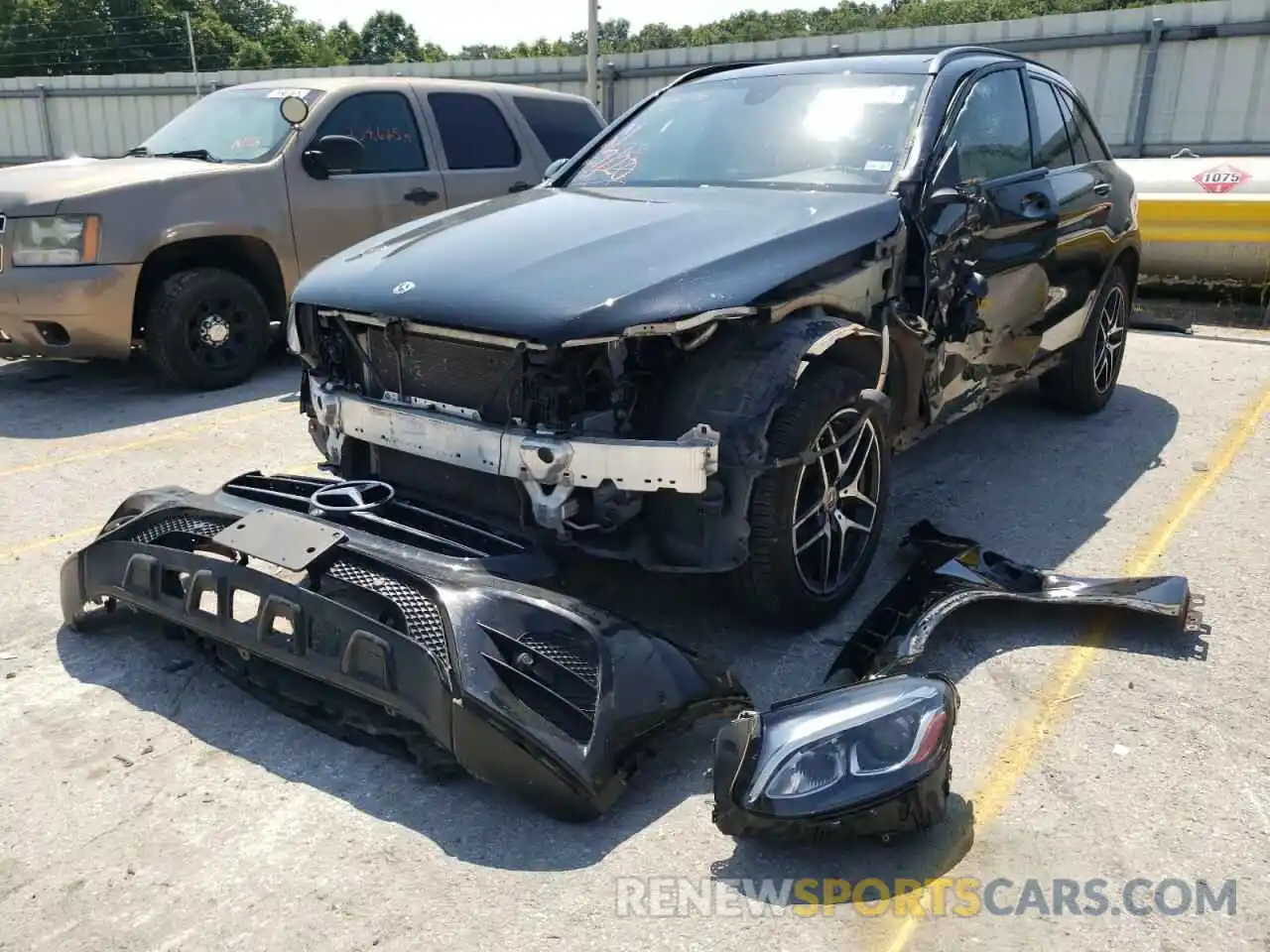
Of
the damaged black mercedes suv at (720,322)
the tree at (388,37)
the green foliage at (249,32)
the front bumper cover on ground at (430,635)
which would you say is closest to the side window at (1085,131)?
the damaged black mercedes suv at (720,322)

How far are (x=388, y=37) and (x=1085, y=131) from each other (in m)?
88.7

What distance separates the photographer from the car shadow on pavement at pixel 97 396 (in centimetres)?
620

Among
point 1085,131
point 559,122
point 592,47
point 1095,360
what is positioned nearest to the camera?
point 1085,131

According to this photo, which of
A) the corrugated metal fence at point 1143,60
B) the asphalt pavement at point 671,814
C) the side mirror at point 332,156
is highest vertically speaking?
the corrugated metal fence at point 1143,60

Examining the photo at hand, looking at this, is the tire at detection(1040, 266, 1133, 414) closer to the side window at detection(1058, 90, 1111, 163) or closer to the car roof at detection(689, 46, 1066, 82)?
the side window at detection(1058, 90, 1111, 163)

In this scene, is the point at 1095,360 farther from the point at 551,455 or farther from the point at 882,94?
the point at 551,455

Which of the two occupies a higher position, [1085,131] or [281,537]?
[1085,131]

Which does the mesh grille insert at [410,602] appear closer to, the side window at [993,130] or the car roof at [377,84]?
the side window at [993,130]

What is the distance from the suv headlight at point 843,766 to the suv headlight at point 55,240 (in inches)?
212

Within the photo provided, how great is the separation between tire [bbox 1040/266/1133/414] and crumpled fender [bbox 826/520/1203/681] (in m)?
2.38

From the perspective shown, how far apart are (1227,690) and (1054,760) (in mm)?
748

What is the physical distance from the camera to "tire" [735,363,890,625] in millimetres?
3178

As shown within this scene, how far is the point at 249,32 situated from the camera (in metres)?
69.0

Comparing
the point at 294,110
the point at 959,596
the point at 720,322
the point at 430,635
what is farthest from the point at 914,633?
the point at 294,110
